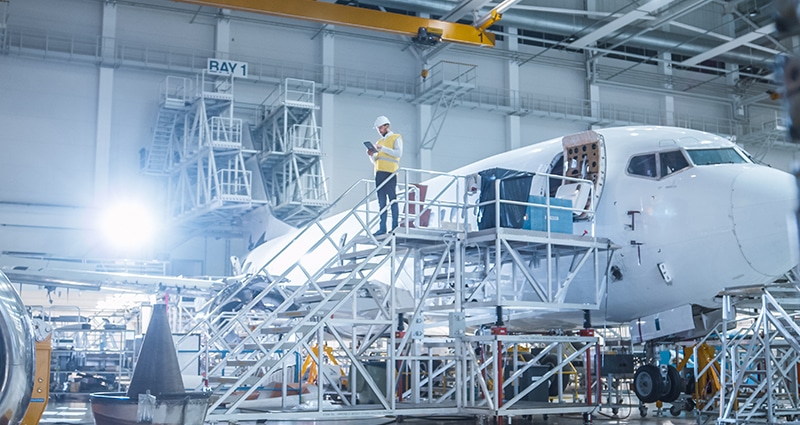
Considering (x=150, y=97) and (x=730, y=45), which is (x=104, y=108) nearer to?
(x=150, y=97)

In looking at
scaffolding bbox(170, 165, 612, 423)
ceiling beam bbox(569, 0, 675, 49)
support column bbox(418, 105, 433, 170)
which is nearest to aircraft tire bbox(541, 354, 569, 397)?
scaffolding bbox(170, 165, 612, 423)

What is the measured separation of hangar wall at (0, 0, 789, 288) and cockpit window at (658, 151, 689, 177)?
70.9 ft

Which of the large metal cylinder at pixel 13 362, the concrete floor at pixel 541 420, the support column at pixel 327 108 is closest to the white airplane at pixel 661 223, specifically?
the concrete floor at pixel 541 420

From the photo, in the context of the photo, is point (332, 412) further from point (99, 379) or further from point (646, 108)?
point (646, 108)

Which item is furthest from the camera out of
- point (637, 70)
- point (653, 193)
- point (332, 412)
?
point (637, 70)

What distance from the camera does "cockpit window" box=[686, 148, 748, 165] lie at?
1291cm

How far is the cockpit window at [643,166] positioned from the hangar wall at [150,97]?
21245 mm

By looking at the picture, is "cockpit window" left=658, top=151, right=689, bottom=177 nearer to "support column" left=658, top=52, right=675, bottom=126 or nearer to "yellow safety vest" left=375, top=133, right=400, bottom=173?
"yellow safety vest" left=375, top=133, right=400, bottom=173

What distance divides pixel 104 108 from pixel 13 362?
28.8m

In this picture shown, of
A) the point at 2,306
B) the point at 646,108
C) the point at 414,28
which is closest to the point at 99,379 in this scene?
the point at 414,28

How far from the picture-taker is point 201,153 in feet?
98.8

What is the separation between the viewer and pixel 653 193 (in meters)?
12.9

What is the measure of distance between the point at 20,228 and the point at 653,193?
80.7ft

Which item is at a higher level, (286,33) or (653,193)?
(286,33)
